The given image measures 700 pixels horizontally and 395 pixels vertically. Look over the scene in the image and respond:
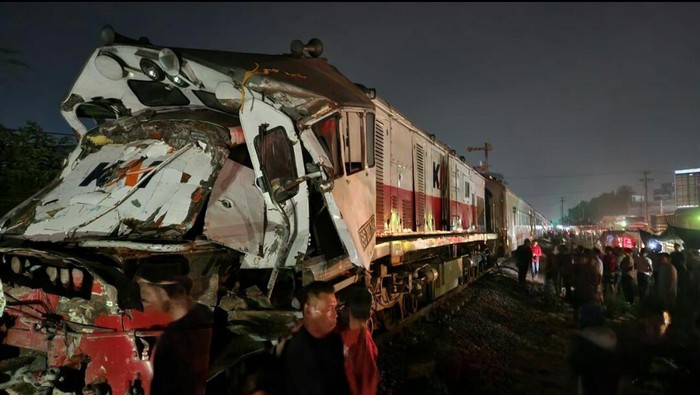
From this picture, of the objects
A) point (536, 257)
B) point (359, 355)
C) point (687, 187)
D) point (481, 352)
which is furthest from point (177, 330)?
point (687, 187)

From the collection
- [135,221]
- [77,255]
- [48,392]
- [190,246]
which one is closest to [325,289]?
[190,246]

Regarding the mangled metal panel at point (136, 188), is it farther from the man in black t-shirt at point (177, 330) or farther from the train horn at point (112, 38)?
the train horn at point (112, 38)

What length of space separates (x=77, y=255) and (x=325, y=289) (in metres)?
2.15

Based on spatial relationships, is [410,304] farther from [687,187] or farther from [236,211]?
[687,187]

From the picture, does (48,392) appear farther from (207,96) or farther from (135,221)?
(207,96)

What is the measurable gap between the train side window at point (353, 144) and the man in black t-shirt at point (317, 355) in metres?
2.27

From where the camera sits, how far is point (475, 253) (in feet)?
53.6

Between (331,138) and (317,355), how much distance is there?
2538 mm

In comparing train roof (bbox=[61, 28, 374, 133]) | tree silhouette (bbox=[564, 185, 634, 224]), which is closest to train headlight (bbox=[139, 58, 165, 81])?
train roof (bbox=[61, 28, 374, 133])

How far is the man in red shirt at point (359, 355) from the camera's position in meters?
3.26

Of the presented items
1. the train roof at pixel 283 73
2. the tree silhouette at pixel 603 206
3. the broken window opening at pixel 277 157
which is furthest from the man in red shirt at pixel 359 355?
the tree silhouette at pixel 603 206

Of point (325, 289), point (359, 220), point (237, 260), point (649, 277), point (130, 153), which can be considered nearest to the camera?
point (325, 289)

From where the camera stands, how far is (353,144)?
18.2ft

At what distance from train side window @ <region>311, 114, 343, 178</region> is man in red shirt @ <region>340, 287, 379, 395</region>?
5.96 feet
